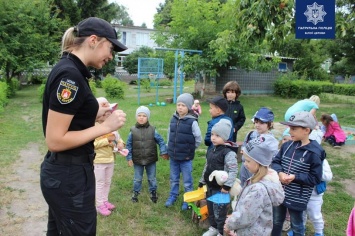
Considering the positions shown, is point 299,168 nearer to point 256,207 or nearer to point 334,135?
point 256,207

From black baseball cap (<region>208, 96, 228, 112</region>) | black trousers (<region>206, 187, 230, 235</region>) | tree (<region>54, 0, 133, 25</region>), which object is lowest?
black trousers (<region>206, 187, 230, 235</region>)

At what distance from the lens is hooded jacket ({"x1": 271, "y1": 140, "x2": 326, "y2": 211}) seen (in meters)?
3.10

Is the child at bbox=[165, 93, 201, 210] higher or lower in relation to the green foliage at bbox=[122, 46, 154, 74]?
lower

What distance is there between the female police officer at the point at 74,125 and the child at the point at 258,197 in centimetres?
110

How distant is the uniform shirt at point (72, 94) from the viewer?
1.81 metres

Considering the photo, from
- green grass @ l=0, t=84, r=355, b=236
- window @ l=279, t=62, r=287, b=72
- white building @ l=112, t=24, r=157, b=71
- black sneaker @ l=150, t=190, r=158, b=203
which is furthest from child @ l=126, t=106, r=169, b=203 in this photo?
white building @ l=112, t=24, r=157, b=71

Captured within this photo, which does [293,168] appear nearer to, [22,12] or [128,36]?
[22,12]

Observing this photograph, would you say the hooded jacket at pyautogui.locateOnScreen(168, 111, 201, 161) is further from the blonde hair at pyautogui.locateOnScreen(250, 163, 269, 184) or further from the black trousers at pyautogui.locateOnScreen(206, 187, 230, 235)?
the blonde hair at pyautogui.locateOnScreen(250, 163, 269, 184)

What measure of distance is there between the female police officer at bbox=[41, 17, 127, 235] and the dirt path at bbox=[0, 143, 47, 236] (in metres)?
2.11

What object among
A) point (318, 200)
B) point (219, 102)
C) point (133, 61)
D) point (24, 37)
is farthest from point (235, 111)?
point (133, 61)

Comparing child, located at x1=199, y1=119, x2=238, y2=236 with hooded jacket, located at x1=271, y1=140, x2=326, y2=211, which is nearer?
hooded jacket, located at x1=271, y1=140, x2=326, y2=211

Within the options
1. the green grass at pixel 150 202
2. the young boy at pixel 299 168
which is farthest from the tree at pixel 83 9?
the young boy at pixel 299 168

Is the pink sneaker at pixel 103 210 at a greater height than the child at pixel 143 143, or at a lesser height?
lesser

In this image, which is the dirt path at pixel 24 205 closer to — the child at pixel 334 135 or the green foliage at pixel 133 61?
the child at pixel 334 135
